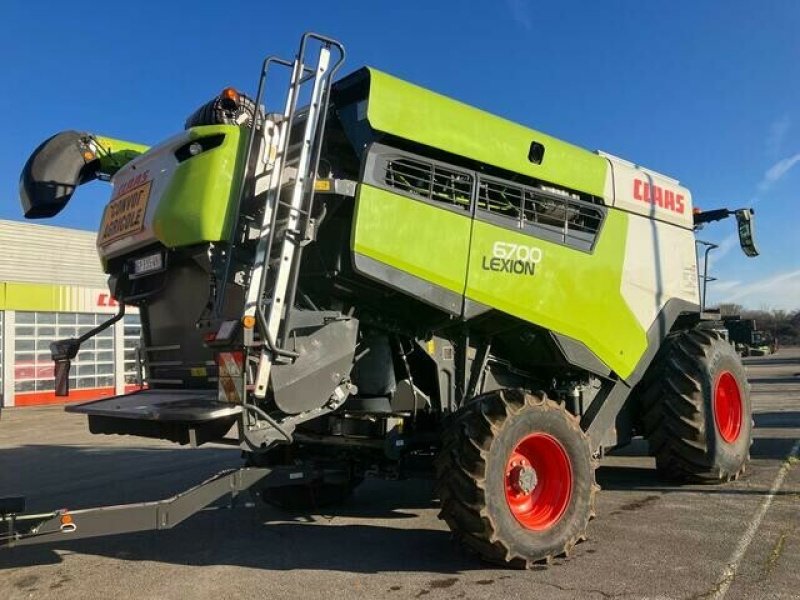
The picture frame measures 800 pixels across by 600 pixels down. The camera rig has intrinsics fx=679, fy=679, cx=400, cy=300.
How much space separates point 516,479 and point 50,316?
21788 mm

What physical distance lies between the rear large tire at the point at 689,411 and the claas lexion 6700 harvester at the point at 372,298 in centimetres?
39

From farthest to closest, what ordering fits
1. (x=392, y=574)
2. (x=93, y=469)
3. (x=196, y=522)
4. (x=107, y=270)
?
1. (x=93, y=469)
2. (x=196, y=522)
3. (x=107, y=270)
4. (x=392, y=574)

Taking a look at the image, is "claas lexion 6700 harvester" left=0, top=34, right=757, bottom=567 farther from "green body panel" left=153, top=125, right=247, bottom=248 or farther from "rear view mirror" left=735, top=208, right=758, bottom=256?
"rear view mirror" left=735, top=208, right=758, bottom=256

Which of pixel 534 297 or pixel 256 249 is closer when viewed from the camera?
pixel 256 249

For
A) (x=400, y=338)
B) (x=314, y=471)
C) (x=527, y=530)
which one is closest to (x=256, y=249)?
(x=400, y=338)

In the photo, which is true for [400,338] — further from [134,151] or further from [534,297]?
[134,151]

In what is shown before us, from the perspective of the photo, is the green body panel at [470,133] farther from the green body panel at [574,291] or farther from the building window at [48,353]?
the building window at [48,353]

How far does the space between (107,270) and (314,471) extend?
246 centimetres

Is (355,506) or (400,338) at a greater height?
(400,338)

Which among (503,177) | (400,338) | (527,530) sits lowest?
(527,530)

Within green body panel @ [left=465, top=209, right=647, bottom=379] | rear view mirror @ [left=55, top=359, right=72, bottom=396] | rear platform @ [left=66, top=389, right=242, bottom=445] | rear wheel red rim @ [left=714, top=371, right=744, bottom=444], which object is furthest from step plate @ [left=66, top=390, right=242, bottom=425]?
rear wheel red rim @ [left=714, top=371, right=744, bottom=444]

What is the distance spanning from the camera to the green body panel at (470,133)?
4.75 m

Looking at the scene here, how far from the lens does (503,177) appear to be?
5523 mm

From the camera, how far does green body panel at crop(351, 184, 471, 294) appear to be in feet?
15.0
